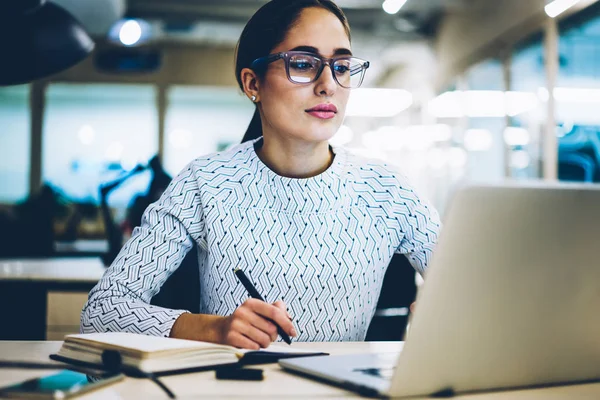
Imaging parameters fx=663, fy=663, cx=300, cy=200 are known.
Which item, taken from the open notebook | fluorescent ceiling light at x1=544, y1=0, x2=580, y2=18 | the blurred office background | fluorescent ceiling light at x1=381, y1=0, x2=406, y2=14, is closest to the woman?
the open notebook

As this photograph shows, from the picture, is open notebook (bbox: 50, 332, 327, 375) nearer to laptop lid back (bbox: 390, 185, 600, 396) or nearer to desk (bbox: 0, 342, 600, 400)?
desk (bbox: 0, 342, 600, 400)

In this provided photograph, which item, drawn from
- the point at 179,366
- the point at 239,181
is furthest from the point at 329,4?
the point at 179,366

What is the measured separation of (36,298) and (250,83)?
1.53 metres

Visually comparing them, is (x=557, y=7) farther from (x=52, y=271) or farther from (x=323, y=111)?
(x=323, y=111)

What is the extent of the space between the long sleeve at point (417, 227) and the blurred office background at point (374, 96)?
11.7 feet

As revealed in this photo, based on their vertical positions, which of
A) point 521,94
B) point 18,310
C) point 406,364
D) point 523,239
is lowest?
point 18,310

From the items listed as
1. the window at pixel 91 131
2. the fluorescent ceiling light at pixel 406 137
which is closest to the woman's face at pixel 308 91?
the fluorescent ceiling light at pixel 406 137

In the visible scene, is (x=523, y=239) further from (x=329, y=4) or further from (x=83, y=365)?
(x=329, y=4)

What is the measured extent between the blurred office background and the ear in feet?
10.9

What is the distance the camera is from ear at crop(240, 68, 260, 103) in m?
1.67

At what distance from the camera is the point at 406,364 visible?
2.58 feet

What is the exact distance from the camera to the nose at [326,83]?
149 centimetres

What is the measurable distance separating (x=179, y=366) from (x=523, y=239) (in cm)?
54

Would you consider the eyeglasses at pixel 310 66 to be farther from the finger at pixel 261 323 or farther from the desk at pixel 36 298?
the desk at pixel 36 298
